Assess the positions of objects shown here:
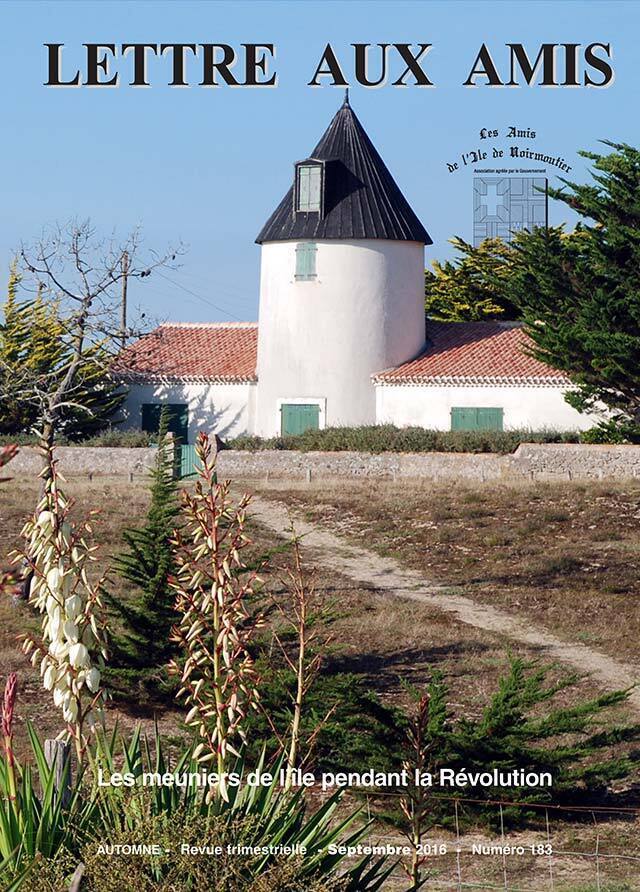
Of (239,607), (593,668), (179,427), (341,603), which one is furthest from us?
(179,427)

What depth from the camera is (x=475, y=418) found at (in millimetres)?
38094

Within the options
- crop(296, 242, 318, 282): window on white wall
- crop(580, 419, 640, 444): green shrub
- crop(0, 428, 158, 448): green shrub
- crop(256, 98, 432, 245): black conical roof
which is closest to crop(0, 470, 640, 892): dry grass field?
crop(0, 428, 158, 448): green shrub

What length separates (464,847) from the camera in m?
11.6

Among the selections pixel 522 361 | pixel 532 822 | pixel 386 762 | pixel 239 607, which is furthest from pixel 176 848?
pixel 522 361

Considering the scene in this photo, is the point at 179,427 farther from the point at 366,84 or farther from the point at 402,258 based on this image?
the point at 366,84

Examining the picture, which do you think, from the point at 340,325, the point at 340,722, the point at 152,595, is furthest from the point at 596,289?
the point at 340,722

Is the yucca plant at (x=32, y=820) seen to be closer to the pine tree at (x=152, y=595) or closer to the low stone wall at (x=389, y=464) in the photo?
the pine tree at (x=152, y=595)

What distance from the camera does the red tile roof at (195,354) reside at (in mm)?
41125

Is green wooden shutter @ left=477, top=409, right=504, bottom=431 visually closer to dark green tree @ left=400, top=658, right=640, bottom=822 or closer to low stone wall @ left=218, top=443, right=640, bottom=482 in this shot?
low stone wall @ left=218, top=443, right=640, bottom=482

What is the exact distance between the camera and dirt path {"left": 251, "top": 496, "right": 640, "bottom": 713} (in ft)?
57.0

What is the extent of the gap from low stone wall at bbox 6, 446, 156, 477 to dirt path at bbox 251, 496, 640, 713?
6399mm

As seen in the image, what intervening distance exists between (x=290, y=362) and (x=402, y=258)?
4.66 m

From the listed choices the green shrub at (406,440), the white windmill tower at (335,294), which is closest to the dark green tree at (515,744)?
the green shrub at (406,440)

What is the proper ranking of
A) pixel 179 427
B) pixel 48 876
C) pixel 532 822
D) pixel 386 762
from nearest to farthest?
pixel 48 876 < pixel 386 762 < pixel 532 822 < pixel 179 427
